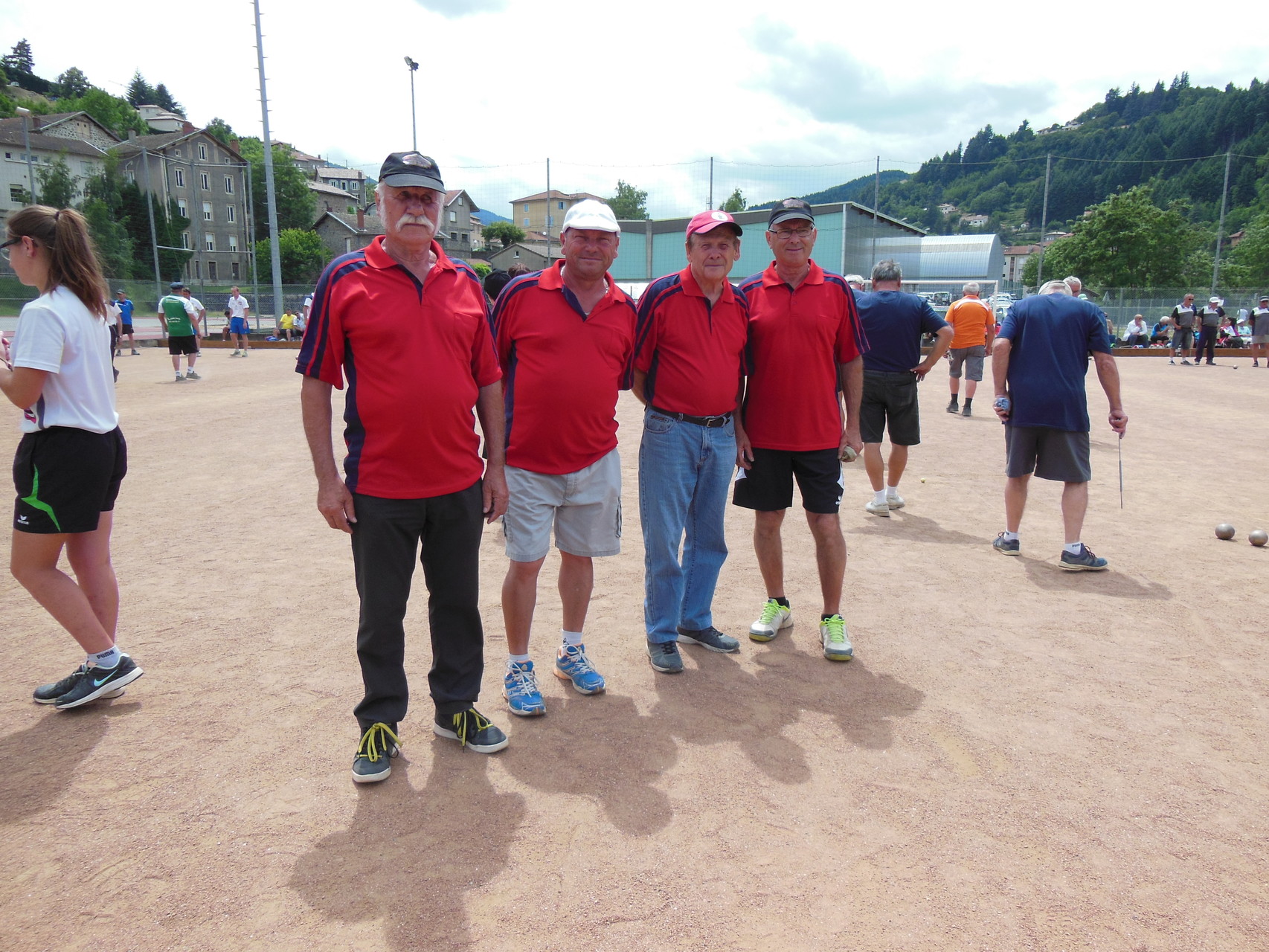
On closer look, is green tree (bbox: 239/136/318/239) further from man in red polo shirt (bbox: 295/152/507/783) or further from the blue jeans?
man in red polo shirt (bbox: 295/152/507/783)

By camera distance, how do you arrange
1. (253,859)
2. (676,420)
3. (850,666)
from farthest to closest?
(850,666) → (676,420) → (253,859)

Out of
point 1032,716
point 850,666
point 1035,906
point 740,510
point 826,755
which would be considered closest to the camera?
point 1035,906

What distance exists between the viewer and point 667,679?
3988 mm

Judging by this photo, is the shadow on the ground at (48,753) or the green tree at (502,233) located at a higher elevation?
the green tree at (502,233)

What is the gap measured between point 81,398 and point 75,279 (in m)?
0.48

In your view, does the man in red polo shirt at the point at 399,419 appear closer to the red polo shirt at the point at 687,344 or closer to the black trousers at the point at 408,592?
the black trousers at the point at 408,592

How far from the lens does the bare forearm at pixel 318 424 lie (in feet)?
9.39

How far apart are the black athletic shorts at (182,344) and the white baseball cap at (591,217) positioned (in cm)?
1533

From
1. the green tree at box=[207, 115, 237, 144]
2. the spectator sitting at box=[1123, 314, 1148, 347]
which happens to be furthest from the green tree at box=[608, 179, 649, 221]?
the green tree at box=[207, 115, 237, 144]

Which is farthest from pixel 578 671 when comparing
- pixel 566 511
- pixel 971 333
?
pixel 971 333

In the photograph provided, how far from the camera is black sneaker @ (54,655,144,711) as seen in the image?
3.51 meters

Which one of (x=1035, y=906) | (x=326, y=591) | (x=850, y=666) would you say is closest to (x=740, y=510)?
(x=850, y=666)

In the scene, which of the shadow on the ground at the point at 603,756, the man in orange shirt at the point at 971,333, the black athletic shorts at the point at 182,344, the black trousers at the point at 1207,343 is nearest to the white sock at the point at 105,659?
the shadow on the ground at the point at 603,756

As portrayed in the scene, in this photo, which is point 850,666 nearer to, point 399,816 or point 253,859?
point 399,816
